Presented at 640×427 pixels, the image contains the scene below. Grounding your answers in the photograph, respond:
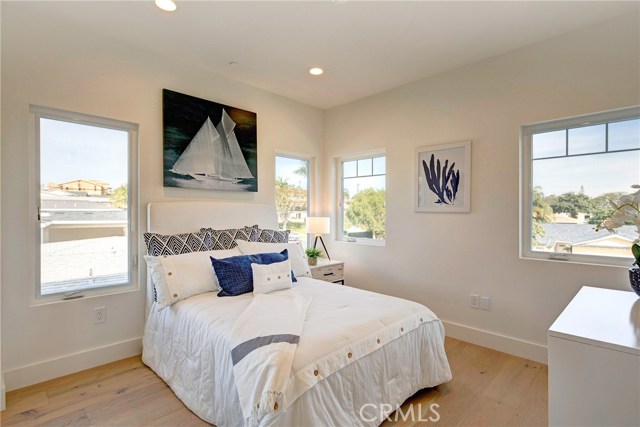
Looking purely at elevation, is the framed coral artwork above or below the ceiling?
below

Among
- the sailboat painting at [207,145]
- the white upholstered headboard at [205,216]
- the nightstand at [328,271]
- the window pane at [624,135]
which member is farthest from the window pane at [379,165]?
the window pane at [624,135]

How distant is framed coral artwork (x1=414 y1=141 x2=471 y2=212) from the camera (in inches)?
116

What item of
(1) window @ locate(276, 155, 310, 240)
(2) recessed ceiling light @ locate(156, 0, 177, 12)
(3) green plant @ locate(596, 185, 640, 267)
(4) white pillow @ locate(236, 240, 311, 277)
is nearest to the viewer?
(3) green plant @ locate(596, 185, 640, 267)

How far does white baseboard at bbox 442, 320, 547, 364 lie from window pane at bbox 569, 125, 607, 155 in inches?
63.2

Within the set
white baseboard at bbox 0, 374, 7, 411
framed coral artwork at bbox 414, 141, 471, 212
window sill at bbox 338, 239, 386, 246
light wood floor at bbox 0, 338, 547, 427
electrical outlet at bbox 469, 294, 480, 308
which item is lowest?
light wood floor at bbox 0, 338, 547, 427

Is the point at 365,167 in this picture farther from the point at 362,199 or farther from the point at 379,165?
the point at 362,199

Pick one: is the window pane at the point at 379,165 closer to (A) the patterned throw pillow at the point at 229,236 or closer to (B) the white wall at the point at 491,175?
(B) the white wall at the point at 491,175

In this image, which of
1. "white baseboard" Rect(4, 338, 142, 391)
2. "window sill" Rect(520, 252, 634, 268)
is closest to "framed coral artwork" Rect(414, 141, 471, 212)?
"window sill" Rect(520, 252, 634, 268)

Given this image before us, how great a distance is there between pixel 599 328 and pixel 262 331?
4.95 feet

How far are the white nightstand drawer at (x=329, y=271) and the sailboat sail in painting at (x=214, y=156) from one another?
1.27 metres

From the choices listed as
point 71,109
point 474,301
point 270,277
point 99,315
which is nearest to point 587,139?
point 474,301

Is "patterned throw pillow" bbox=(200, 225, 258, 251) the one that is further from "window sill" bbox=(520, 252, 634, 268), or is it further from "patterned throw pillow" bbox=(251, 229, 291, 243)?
"window sill" bbox=(520, 252, 634, 268)

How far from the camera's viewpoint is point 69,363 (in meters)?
2.32

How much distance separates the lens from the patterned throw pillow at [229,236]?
279 centimetres
